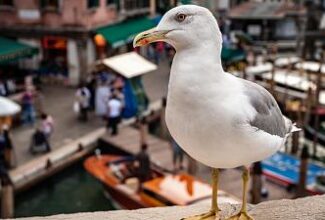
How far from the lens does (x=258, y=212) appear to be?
162 inches

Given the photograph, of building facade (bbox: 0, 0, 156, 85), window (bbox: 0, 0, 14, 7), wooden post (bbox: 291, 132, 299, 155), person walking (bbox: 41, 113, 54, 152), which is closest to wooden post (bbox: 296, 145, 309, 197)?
wooden post (bbox: 291, 132, 299, 155)

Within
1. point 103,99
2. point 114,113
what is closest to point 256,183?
point 114,113

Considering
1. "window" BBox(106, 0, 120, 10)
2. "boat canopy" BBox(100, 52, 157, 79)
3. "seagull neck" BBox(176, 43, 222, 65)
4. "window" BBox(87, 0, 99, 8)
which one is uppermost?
"seagull neck" BBox(176, 43, 222, 65)

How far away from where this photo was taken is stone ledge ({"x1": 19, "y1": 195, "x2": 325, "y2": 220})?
3994 mm

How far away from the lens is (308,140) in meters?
14.9

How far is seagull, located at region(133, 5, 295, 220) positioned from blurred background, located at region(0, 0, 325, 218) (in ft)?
11.4

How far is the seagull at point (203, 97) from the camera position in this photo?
9.80ft

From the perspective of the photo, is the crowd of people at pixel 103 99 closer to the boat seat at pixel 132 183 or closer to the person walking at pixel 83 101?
the person walking at pixel 83 101

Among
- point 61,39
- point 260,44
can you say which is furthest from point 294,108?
point 260,44

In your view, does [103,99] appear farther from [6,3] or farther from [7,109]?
[6,3]

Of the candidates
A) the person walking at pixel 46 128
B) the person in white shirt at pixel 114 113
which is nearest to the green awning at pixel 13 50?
the person walking at pixel 46 128

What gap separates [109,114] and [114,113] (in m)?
0.13

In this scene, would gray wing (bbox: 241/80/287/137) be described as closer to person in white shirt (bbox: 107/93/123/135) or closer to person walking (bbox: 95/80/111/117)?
person in white shirt (bbox: 107/93/123/135)

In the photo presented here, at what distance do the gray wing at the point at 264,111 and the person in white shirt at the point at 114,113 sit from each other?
11.2m
